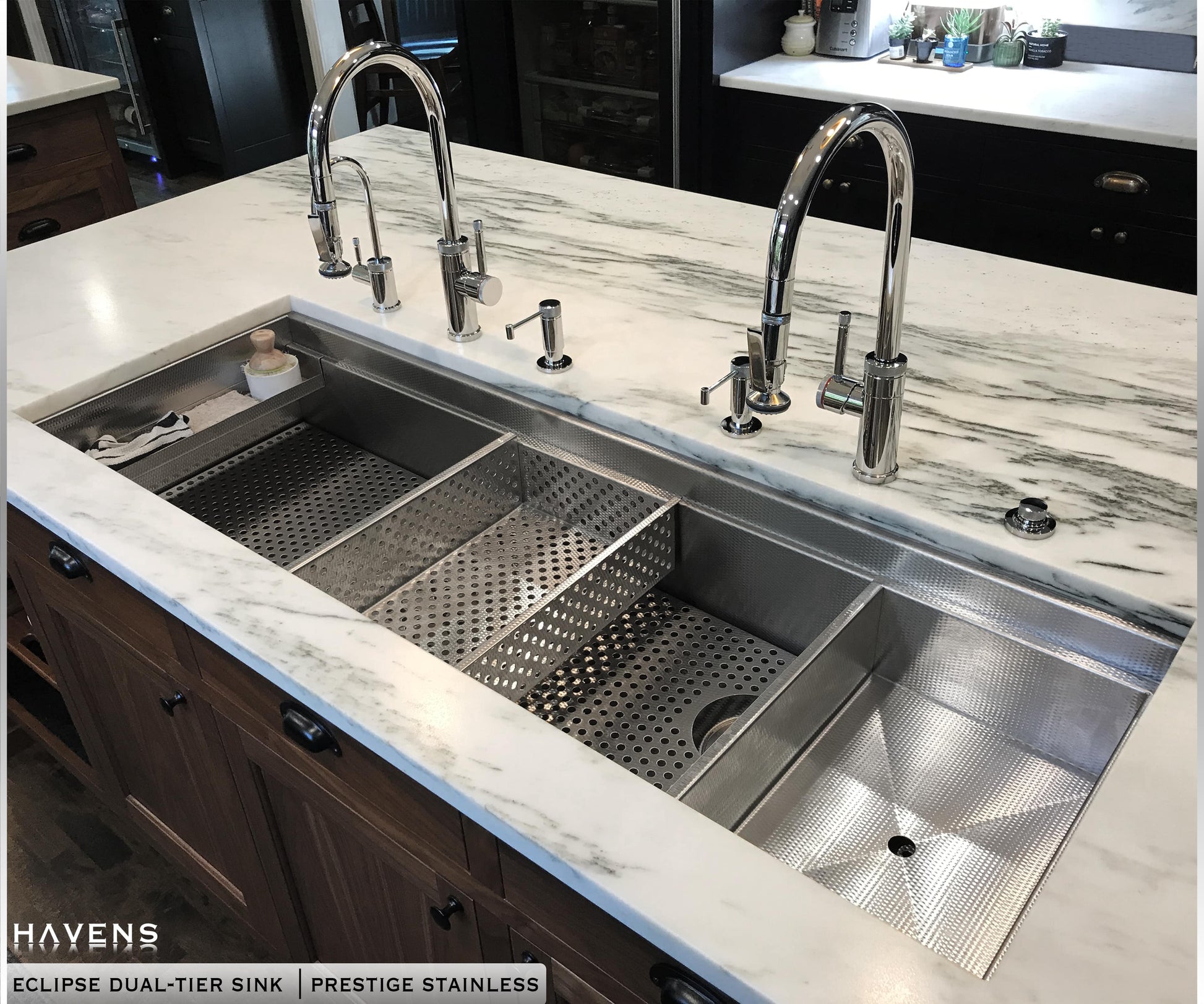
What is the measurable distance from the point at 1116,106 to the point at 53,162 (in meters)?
2.97

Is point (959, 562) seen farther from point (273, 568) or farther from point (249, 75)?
point (249, 75)

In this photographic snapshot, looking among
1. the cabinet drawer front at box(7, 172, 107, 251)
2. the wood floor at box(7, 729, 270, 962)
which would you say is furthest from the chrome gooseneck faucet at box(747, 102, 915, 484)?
the cabinet drawer front at box(7, 172, 107, 251)

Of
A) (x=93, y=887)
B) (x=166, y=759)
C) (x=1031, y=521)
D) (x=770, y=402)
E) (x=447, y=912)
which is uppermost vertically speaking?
(x=770, y=402)

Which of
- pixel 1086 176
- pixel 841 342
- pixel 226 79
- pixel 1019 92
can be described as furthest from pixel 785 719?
pixel 226 79

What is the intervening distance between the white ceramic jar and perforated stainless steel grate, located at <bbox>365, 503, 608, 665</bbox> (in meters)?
2.43

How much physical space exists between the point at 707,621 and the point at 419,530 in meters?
0.39

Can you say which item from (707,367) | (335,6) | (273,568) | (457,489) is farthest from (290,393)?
(335,6)

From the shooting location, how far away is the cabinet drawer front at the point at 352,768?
3.35ft

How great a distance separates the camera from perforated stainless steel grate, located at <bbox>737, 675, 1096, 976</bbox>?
973 mm

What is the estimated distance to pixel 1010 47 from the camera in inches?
119

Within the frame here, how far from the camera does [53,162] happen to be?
3121mm

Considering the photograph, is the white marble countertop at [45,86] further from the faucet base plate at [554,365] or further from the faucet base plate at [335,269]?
the faucet base plate at [554,365]

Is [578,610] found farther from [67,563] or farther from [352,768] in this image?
[67,563]

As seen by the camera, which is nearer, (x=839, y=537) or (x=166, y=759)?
(x=839, y=537)
